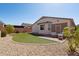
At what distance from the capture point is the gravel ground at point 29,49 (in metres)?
5.95

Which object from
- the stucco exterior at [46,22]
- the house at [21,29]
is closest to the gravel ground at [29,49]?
the house at [21,29]

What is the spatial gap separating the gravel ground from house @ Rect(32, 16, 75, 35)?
1.49 ft

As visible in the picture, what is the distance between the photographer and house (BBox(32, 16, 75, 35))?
626cm

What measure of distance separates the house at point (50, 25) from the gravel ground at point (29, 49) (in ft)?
1.49

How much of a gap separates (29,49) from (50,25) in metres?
1.06

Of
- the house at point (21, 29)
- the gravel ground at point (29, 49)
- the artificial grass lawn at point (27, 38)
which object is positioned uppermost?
the house at point (21, 29)

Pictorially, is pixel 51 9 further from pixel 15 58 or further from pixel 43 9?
pixel 15 58

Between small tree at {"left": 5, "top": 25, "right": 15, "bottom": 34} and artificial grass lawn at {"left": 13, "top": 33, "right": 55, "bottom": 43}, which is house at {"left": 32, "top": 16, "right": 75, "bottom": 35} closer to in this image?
artificial grass lawn at {"left": 13, "top": 33, "right": 55, "bottom": 43}

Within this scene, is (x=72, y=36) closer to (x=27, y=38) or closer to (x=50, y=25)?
(x=50, y=25)

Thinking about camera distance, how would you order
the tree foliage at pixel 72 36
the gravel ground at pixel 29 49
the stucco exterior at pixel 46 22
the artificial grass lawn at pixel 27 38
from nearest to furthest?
the gravel ground at pixel 29 49 → the tree foliage at pixel 72 36 → the stucco exterior at pixel 46 22 → the artificial grass lawn at pixel 27 38

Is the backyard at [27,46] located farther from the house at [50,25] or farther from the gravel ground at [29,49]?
the house at [50,25]

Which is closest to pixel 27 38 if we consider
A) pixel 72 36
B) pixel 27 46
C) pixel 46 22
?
pixel 27 46

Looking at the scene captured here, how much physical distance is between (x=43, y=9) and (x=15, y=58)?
1.73 metres

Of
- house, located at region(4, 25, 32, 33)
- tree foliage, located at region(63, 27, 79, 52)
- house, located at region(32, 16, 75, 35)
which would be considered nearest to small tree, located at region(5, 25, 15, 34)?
house, located at region(4, 25, 32, 33)
